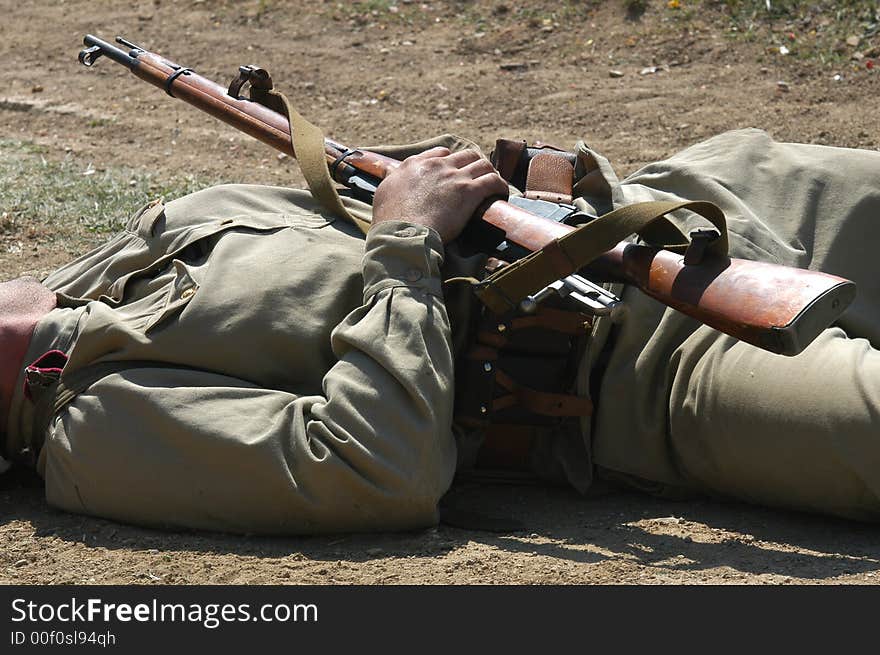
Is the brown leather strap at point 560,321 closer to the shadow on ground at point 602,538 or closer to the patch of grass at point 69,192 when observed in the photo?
the shadow on ground at point 602,538

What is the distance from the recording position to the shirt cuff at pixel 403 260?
301 centimetres

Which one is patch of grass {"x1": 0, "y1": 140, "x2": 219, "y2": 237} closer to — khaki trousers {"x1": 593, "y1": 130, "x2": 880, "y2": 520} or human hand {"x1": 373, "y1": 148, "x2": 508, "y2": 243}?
human hand {"x1": 373, "y1": 148, "x2": 508, "y2": 243}

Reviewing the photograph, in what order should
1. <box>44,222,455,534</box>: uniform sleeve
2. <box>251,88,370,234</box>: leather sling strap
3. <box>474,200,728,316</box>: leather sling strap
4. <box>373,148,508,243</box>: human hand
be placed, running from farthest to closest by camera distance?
<box>251,88,370,234</box>: leather sling strap
<box>373,148,508,243</box>: human hand
<box>44,222,455,534</box>: uniform sleeve
<box>474,200,728,316</box>: leather sling strap

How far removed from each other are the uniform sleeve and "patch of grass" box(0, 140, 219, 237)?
2687 mm

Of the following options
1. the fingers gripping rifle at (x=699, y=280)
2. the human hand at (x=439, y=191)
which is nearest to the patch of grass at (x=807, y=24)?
the fingers gripping rifle at (x=699, y=280)

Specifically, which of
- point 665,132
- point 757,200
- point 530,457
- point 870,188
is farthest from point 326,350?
point 665,132

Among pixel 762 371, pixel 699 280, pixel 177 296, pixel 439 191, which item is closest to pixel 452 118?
pixel 439 191

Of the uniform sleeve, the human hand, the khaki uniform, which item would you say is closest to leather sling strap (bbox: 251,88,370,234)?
the khaki uniform

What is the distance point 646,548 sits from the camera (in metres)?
2.90

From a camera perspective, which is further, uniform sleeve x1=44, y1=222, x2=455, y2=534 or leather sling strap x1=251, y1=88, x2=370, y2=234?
leather sling strap x1=251, y1=88, x2=370, y2=234

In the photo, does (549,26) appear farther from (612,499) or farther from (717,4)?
(612,499)

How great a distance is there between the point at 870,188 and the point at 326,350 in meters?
1.61

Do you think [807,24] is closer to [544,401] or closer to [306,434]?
[544,401]

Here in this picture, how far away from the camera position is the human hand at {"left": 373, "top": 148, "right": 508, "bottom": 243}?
314 centimetres
